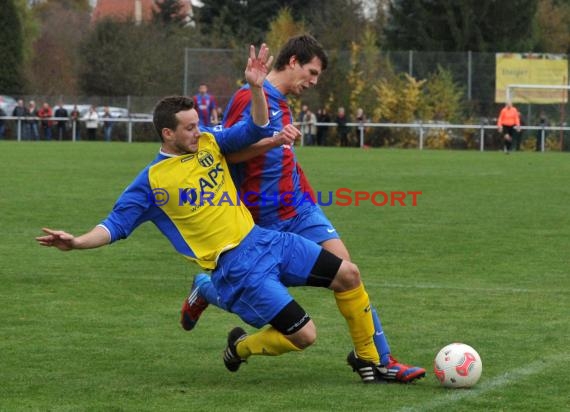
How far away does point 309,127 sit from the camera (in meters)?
40.5

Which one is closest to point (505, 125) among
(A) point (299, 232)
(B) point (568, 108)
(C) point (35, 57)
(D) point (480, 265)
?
(B) point (568, 108)

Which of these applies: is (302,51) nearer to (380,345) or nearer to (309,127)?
(380,345)

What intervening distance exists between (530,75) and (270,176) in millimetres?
37693

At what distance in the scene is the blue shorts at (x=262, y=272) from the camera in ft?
19.9

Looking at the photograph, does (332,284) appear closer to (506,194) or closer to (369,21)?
(506,194)

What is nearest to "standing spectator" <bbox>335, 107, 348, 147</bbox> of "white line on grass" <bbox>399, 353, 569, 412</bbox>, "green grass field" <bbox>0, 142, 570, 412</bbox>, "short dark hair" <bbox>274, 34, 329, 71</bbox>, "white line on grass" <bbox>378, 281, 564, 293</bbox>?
"green grass field" <bbox>0, 142, 570, 412</bbox>

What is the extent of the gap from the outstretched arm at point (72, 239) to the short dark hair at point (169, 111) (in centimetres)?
62

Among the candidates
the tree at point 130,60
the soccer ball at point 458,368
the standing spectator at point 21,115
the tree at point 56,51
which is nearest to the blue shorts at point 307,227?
the soccer ball at point 458,368

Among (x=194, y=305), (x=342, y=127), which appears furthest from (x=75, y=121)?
(x=194, y=305)

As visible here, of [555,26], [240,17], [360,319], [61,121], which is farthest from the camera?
[555,26]

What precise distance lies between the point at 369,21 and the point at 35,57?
62.6ft

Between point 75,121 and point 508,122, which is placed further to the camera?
point 75,121

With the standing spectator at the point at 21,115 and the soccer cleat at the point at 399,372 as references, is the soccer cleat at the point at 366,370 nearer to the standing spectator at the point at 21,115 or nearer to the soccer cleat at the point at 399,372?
the soccer cleat at the point at 399,372

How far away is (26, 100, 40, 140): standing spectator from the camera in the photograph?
43.9m
